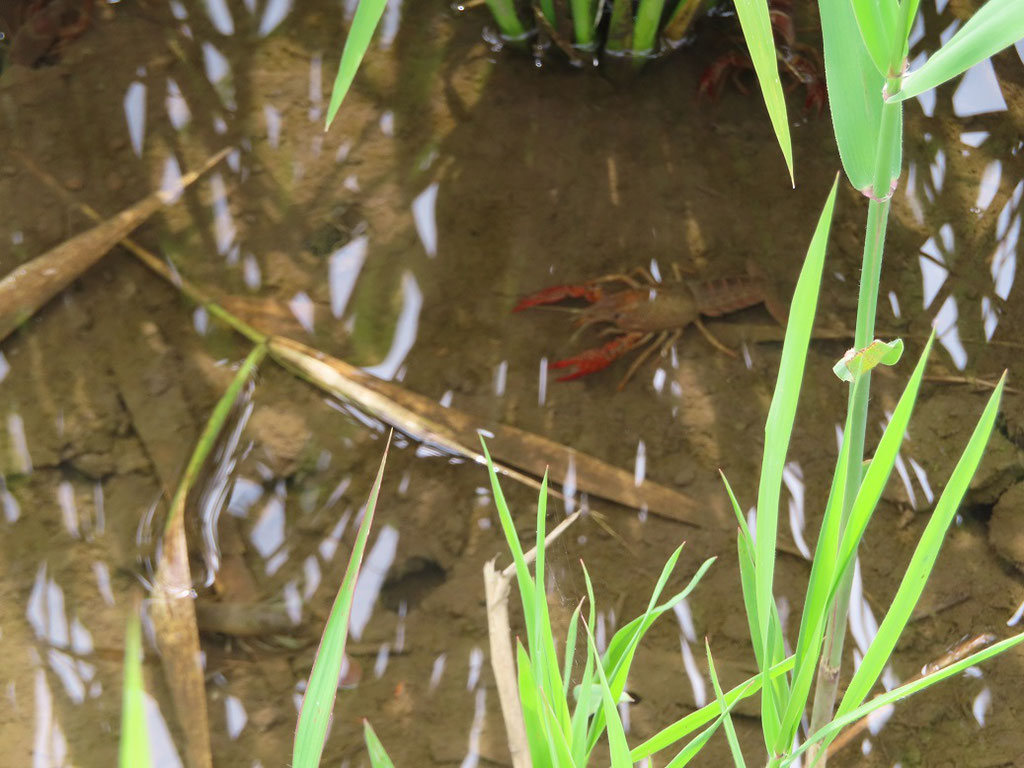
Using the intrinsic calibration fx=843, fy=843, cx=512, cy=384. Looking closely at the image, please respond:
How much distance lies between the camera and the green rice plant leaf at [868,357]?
36.1 inches

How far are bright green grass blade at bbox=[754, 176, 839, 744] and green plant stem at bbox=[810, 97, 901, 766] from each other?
6 centimetres

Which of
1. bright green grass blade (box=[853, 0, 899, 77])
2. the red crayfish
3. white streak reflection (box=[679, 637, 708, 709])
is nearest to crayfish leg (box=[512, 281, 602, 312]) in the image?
the red crayfish

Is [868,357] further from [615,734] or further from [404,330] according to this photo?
[404,330]

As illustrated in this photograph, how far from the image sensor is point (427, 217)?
2484mm

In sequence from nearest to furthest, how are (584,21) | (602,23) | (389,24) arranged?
(584,21) < (602,23) < (389,24)

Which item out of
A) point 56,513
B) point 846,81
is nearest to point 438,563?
point 56,513

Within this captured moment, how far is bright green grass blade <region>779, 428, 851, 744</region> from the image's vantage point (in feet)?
3.68

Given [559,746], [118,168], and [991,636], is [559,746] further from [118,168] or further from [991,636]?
[118,168]

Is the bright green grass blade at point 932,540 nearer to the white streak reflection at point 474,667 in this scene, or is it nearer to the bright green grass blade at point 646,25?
the white streak reflection at point 474,667

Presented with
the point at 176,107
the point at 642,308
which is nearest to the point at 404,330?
the point at 642,308

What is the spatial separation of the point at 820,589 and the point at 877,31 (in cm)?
70

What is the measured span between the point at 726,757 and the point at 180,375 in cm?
163

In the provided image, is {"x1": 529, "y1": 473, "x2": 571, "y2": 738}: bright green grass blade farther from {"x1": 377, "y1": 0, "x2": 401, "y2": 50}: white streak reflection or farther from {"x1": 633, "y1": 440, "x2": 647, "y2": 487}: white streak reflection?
{"x1": 377, "y1": 0, "x2": 401, "y2": 50}: white streak reflection

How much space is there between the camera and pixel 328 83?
2.68 metres
